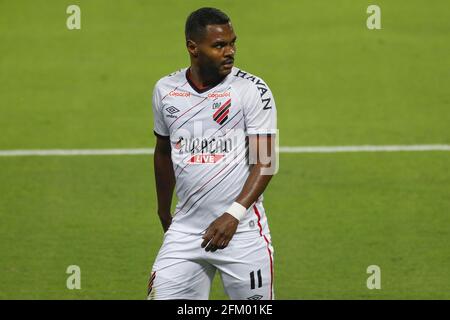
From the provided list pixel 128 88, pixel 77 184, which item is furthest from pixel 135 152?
pixel 128 88

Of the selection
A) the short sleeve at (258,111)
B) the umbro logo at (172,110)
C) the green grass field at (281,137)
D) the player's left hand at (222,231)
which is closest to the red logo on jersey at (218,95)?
the short sleeve at (258,111)

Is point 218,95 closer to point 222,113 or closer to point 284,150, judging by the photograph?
point 222,113

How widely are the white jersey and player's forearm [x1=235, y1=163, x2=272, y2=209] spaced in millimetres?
166

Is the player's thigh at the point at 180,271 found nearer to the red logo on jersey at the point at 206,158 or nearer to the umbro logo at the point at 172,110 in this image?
the red logo on jersey at the point at 206,158

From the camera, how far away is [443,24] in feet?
55.5

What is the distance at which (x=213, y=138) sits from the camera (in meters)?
7.14

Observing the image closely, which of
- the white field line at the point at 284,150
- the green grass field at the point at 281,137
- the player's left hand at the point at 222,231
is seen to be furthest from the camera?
the white field line at the point at 284,150

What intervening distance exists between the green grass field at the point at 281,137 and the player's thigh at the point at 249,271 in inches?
102

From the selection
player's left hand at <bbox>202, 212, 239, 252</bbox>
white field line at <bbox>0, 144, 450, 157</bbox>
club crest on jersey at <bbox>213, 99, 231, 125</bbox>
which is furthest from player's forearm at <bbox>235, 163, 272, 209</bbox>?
white field line at <bbox>0, 144, 450, 157</bbox>

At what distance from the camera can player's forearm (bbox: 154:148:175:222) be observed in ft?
25.0

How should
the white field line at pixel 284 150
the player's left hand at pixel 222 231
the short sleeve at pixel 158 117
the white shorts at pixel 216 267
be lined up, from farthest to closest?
the white field line at pixel 284 150 < the short sleeve at pixel 158 117 < the white shorts at pixel 216 267 < the player's left hand at pixel 222 231

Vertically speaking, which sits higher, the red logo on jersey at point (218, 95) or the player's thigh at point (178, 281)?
the red logo on jersey at point (218, 95)

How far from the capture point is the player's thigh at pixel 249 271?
7141mm

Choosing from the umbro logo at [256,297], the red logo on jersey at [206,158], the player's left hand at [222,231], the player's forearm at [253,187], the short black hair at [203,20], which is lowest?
the umbro logo at [256,297]
